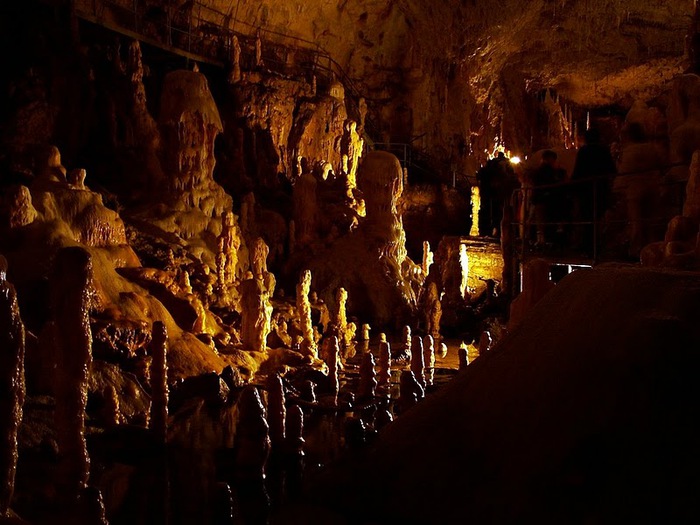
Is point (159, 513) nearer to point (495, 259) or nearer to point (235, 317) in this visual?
point (235, 317)

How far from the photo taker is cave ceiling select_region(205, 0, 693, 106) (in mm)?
18250

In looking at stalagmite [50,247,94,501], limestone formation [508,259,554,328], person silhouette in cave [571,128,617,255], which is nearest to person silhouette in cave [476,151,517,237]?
person silhouette in cave [571,128,617,255]

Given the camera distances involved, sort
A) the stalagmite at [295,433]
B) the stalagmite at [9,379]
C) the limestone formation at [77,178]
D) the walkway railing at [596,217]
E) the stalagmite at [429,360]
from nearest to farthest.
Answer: the stalagmite at [9,379]
the stalagmite at [295,433]
the walkway railing at [596,217]
the stalagmite at [429,360]
the limestone formation at [77,178]

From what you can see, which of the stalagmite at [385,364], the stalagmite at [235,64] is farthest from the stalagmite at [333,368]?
the stalagmite at [235,64]

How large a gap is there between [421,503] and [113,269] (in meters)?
8.27

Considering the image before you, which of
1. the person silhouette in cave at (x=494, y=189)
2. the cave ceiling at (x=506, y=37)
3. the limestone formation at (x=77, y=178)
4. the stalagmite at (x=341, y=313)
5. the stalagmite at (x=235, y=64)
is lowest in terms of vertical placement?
the stalagmite at (x=341, y=313)

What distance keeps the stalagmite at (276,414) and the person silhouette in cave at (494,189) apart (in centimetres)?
1469

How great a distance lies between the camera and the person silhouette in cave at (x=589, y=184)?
8688 mm

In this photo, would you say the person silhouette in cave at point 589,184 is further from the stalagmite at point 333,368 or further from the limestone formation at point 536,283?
the stalagmite at point 333,368

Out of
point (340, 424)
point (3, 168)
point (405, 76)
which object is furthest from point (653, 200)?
point (405, 76)

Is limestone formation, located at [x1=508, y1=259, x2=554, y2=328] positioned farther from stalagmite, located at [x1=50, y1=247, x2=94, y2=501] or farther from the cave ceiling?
the cave ceiling

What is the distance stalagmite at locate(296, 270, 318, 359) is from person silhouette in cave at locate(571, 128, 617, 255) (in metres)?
5.72

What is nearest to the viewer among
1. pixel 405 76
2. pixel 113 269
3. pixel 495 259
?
pixel 113 269

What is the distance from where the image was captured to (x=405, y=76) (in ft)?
80.3
